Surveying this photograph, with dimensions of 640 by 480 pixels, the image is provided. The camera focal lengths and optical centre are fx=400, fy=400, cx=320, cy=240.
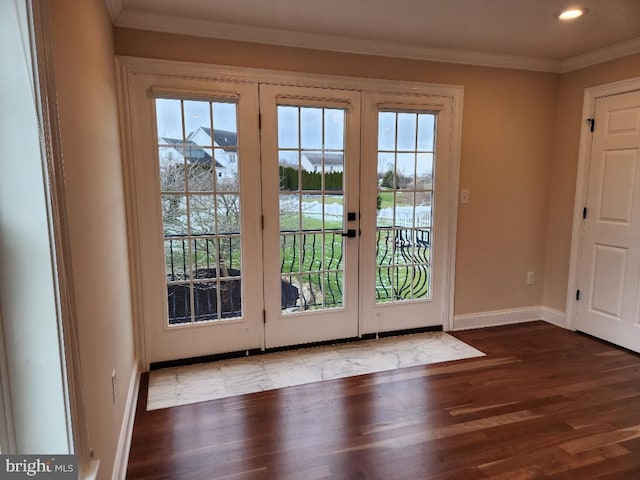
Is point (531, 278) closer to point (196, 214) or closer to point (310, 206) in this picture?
point (310, 206)

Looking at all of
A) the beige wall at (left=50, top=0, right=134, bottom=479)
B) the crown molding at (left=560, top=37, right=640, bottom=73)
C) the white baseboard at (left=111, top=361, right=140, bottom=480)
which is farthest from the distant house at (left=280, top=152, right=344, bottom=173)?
the crown molding at (left=560, top=37, right=640, bottom=73)

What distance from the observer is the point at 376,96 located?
314cm

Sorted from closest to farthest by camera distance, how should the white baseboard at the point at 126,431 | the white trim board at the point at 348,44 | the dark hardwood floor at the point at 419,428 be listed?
the white baseboard at the point at 126,431 → the dark hardwood floor at the point at 419,428 → the white trim board at the point at 348,44

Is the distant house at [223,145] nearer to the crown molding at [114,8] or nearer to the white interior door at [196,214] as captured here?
the white interior door at [196,214]

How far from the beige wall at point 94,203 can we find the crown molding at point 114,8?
0.06 meters

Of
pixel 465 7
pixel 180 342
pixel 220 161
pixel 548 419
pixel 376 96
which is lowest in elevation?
pixel 548 419

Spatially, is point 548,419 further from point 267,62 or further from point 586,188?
point 267,62

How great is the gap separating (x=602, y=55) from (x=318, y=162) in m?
2.47

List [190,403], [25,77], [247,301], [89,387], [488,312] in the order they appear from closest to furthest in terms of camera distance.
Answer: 1. [25,77]
2. [89,387]
3. [190,403]
4. [247,301]
5. [488,312]

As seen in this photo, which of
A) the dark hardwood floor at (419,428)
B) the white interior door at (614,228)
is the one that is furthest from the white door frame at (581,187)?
the dark hardwood floor at (419,428)

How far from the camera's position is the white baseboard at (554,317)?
12.3 ft

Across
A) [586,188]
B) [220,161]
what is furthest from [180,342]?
[586,188]

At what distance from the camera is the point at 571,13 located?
252 centimetres

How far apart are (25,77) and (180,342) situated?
A: 2.31m
